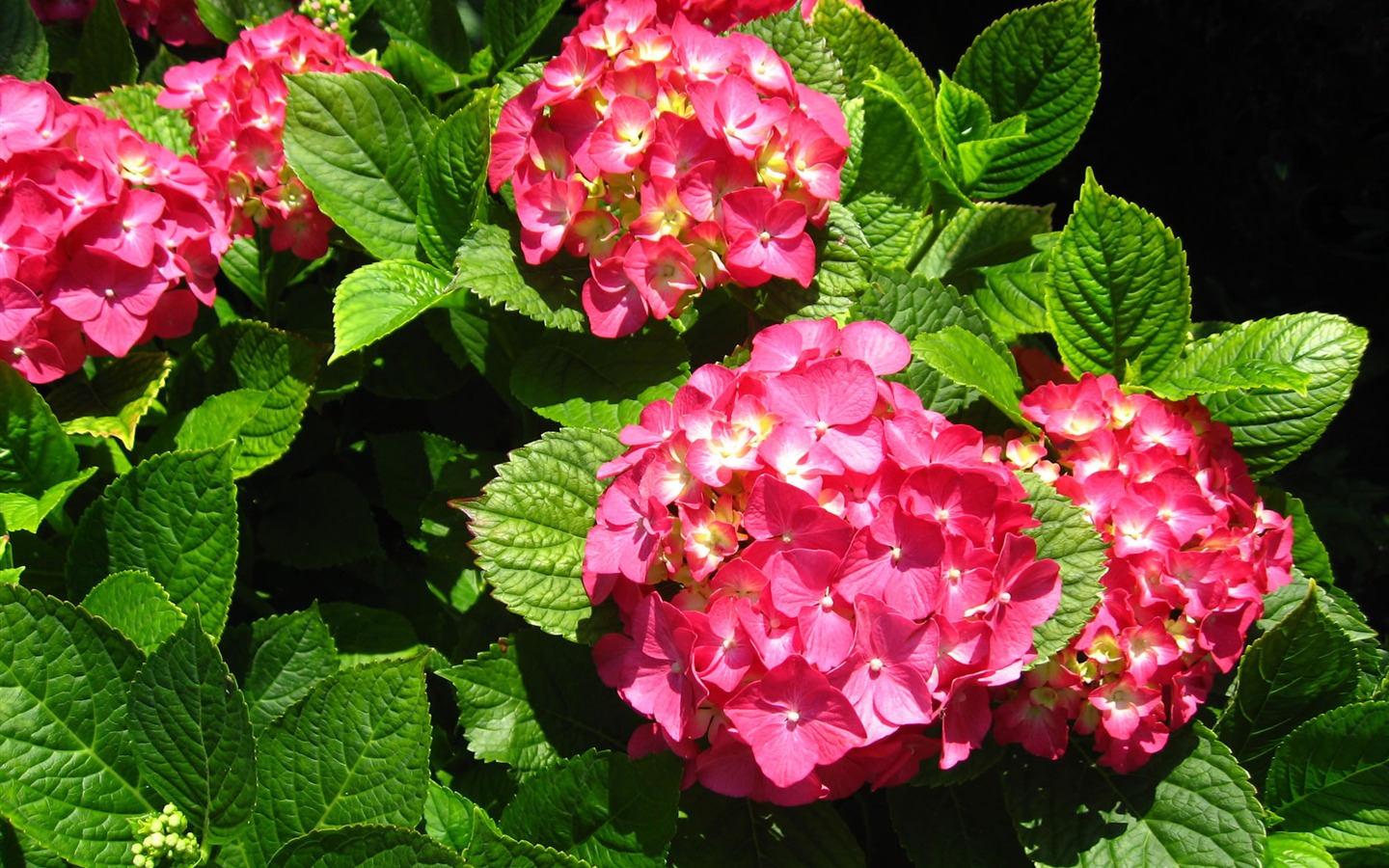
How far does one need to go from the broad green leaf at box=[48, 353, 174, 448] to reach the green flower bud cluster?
0.60 metres

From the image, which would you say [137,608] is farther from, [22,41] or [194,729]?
[22,41]

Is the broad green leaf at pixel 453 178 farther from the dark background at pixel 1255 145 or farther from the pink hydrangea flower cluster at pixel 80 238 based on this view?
the dark background at pixel 1255 145

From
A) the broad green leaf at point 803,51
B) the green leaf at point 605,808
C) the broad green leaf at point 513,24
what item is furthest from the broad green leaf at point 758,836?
the broad green leaf at point 513,24

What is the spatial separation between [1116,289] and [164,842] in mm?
1294

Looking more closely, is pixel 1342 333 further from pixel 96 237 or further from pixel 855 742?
pixel 96 237

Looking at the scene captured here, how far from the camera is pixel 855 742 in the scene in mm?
1086

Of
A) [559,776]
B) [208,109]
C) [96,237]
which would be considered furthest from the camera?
[208,109]

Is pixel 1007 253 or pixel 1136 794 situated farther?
pixel 1007 253

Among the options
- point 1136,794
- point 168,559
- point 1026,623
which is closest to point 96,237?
point 168,559

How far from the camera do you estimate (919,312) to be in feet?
4.79

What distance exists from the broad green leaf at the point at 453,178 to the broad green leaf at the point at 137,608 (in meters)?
0.56

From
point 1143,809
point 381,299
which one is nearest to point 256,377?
point 381,299

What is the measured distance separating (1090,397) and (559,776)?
78 cm

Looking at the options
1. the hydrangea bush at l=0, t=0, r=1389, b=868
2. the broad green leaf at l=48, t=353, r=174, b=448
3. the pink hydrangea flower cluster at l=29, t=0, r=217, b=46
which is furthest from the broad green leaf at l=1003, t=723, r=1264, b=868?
the pink hydrangea flower cluster at l=29, t=0, r=217, b=46
